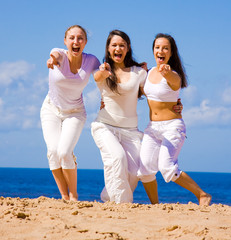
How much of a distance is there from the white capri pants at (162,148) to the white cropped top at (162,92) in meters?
0.35

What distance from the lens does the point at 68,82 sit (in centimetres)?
645

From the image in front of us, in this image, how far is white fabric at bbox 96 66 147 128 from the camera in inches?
254

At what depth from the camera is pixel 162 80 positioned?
6.28 metres

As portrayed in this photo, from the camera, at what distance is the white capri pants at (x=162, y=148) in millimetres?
6148

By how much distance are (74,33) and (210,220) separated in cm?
340

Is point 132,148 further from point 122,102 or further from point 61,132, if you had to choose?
point 61,132

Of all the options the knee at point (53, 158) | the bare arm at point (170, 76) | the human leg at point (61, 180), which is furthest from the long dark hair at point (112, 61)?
the human leg at point (61, 180)

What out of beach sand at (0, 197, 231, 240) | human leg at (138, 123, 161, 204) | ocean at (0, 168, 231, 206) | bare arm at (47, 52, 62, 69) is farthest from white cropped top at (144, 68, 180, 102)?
ocean at (0, 168, 231, 206)

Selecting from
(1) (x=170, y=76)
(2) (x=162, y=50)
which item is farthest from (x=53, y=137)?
(2) (x=162, y=50)

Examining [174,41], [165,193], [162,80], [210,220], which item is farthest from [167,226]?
[165,193]

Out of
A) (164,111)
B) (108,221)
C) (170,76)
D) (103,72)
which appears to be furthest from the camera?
(164,111)

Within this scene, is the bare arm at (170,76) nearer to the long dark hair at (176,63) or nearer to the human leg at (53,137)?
the long dark hair at (176,63)

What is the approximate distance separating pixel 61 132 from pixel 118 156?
99 cm

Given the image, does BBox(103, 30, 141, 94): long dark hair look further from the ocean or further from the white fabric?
the ocean
